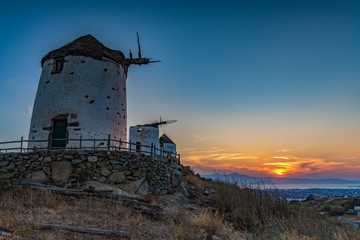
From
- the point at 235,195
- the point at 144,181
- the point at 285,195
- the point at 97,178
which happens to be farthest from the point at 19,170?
the point at 285,195

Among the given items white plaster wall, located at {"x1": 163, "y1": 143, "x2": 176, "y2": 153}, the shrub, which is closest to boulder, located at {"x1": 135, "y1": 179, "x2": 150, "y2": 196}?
the shrub

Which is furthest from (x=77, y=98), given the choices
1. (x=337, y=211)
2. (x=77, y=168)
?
(x=337, y=211)

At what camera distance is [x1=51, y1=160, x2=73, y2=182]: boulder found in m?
10.5

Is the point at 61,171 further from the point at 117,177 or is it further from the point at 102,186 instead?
the point at 117,177

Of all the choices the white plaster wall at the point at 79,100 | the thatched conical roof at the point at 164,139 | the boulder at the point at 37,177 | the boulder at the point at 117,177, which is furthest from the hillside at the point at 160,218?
the thatched conical roof at the point at 164,139

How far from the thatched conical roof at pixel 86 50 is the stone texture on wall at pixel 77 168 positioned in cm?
646

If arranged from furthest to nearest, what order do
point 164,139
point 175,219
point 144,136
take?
point 164,139 → point 144,136 → point 175,219

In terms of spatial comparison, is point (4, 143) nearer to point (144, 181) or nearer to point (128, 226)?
point (144, 181)

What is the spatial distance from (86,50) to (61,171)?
7.56m

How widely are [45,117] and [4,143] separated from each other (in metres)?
2.33

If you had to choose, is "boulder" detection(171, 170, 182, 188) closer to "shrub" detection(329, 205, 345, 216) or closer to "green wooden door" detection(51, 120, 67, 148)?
"green wooden door" detection(51, 120, 67, 148)

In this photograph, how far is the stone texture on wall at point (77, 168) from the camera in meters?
10.7

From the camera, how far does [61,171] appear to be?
1070 cm

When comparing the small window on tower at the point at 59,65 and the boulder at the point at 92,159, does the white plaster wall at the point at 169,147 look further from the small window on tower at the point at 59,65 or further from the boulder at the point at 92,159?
the boulder at the point at 92,159
